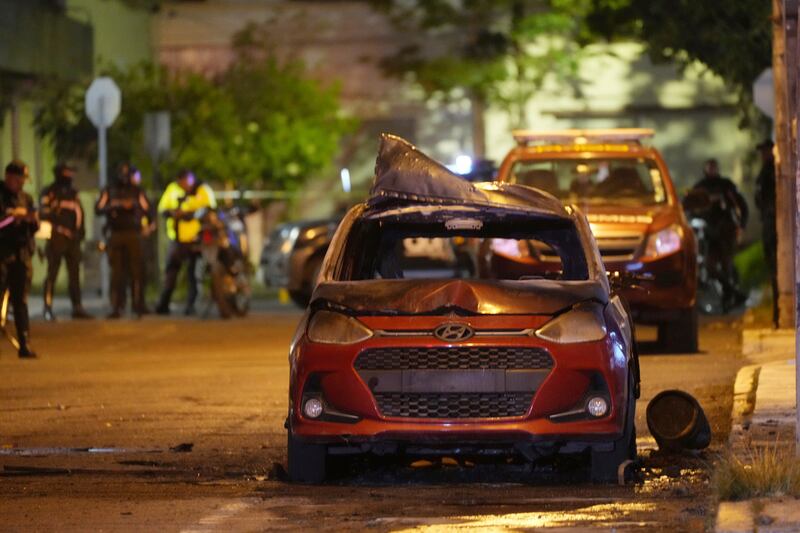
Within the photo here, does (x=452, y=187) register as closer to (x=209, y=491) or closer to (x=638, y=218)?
(x=209, y=491)

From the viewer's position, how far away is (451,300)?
1020 cm

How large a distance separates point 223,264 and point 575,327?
14.7m

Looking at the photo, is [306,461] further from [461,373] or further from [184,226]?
[184,226]

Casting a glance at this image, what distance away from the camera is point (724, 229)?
24.2 meters

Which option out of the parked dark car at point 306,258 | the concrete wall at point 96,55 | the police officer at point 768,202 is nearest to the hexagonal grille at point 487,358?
the police officer at point 768,202

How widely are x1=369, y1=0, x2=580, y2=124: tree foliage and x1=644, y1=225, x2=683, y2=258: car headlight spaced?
2088cm

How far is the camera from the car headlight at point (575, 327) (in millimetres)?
10078

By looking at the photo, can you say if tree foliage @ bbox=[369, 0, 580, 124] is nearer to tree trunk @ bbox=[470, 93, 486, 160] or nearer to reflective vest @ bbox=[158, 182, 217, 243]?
tree trunk @ bbox=[470, 93, 486, 160]

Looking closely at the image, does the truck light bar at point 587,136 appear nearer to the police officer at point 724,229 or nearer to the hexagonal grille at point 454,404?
the police officer at point 724,229

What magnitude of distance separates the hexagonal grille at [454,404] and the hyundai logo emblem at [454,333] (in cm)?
28

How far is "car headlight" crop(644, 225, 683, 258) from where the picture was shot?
17.8 m

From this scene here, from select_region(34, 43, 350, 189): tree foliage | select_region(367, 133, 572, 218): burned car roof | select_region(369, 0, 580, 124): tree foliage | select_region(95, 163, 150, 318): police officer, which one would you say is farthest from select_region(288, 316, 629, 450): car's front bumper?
select_region(369, 0, 580, 124): tree foliage

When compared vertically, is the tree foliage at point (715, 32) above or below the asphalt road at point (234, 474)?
above

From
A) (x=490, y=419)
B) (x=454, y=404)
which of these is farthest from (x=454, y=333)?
(x=490, y=419)
